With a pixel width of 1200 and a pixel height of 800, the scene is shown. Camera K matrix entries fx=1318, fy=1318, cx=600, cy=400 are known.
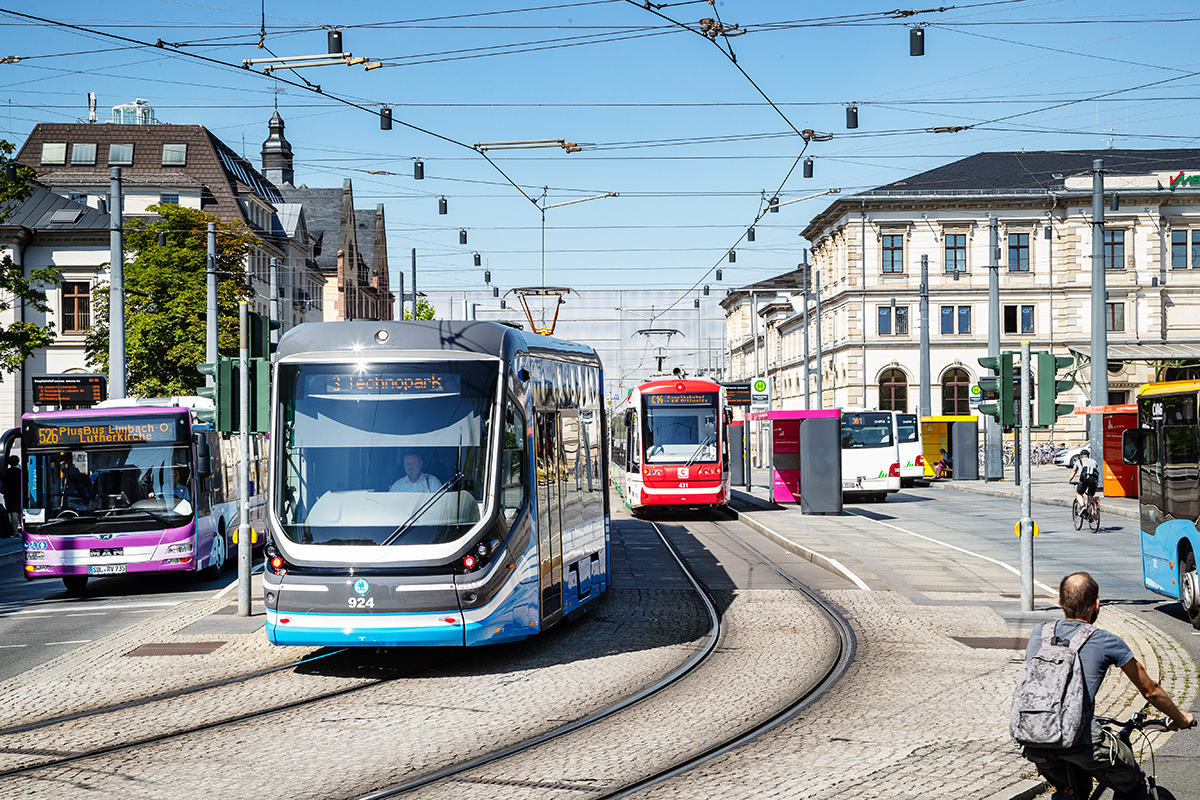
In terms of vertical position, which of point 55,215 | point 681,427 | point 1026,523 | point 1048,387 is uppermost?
point 55,215

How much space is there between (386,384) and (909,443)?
1454 inches

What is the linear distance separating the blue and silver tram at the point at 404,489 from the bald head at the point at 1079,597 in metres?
5.77

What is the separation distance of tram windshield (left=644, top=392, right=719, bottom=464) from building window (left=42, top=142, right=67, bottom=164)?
47.4 meters

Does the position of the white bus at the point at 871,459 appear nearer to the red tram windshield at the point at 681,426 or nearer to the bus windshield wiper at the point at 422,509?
the red tram windshield at the point at 681,426

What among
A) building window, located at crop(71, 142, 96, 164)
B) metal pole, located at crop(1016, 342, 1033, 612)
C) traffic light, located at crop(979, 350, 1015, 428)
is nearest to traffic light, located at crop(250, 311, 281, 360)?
traffic light, located at crop(979, 350, 1015, 428)

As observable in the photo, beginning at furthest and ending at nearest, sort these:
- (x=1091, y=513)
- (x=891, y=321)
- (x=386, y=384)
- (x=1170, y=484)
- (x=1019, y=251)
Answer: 1. (x=1019, y=251)
2. (x=891, y=321)
3. (x=1091, y=513)
4. (x=1170, y=484)
5. (x=386, y=384)

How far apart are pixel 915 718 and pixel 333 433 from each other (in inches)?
199

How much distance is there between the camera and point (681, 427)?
30266 mm

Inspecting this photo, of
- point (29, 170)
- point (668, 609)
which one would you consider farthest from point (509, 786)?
point (29, 170)

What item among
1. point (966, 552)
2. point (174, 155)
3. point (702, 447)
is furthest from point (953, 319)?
point (966, 552)

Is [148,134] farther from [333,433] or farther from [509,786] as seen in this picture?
[509,786]

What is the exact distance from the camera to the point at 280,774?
7410 millimetres

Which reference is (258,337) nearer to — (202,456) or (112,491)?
(202,456)

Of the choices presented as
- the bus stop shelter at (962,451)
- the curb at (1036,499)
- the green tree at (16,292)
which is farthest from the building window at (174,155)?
the curb at (1036,499)
